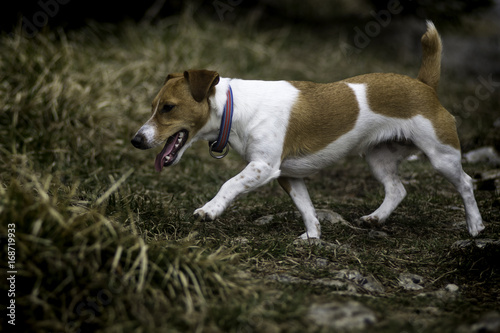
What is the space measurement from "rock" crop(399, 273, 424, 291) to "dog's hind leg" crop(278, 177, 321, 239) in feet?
2.62

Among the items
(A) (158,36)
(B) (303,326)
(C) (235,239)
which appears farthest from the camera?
(A) (158,36)

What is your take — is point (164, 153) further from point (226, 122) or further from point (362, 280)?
point (362, 280)

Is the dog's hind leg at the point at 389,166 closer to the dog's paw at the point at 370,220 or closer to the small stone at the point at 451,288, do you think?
the dog's paw at the point at 370,220

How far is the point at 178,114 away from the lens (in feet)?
11.7

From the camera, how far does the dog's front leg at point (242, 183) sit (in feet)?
10.8

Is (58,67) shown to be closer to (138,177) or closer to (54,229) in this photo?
(138,177)

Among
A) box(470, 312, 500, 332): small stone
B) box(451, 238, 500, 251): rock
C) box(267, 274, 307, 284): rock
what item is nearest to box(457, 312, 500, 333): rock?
box(470, 312, 500, 332): small stone

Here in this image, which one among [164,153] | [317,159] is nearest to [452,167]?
[317,159]

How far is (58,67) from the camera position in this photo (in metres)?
6.12

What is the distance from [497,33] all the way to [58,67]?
9.84m

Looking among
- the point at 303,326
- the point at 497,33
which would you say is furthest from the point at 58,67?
the point at 497,33

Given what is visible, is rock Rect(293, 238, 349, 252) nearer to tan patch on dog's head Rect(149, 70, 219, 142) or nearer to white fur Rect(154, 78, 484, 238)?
white fur Rect(154, 78, 484, 238)

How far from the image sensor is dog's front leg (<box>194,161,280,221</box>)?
3.29 meters

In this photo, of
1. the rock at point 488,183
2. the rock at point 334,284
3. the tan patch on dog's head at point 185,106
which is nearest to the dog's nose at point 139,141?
the tan patch on dog's head at point 185,106
